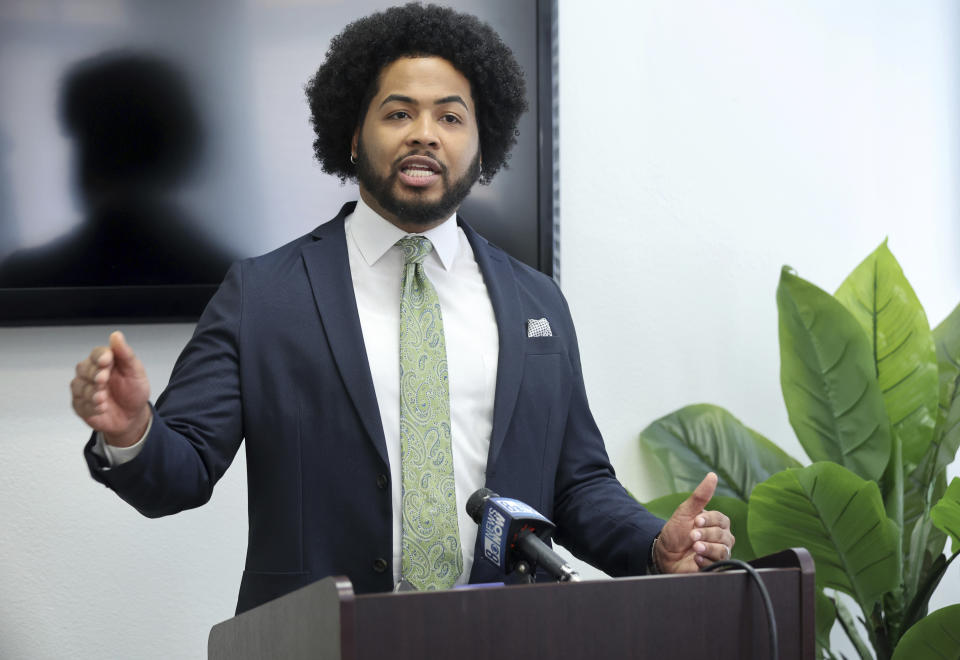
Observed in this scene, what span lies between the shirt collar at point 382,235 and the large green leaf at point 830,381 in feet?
2.96

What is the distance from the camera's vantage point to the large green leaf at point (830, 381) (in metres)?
2.27

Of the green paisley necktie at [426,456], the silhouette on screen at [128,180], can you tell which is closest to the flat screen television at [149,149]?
the silhouette on screen at [128,180]

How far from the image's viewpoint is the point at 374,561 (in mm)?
1476

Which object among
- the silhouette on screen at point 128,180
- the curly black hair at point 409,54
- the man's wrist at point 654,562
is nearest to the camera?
the man's wrist at point 654,562

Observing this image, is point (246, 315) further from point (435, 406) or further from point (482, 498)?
point (482, 498)

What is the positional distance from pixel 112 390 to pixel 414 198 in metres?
0.65

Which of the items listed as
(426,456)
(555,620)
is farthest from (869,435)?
(555,620)

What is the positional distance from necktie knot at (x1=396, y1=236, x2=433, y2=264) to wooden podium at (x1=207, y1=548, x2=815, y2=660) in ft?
2.36

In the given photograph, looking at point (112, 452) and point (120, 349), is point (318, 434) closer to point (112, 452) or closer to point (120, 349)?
point (112, 452)

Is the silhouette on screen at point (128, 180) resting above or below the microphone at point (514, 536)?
above

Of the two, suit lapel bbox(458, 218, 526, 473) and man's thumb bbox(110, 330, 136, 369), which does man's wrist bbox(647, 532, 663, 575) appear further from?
man's thumb bbox(110, 330, 136, 369)

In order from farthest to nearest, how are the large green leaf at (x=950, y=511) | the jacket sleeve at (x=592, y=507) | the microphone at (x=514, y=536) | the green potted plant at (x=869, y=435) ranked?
the green potted plant at (x=869, y=435) < the large green leaf at (x=950, y=511) < the jacket sleeve at (x=592, y=507) < the microphone at (x=514, y=536)

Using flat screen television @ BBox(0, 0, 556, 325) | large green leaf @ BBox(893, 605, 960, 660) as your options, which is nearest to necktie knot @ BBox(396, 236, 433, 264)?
flat screen television @ BBox(0, 0, 556, 325)

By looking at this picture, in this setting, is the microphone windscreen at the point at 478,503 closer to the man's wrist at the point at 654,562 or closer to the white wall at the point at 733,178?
the man's wrist at the point at 654,562
